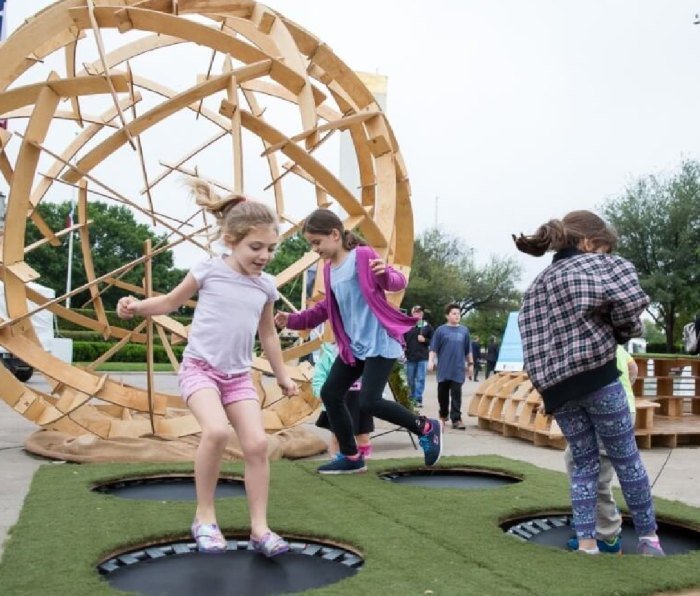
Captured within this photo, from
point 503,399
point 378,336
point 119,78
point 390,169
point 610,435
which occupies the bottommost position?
point 503,399

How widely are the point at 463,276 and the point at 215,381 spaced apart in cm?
4737

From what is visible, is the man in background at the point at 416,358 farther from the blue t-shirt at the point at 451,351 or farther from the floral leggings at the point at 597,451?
the floral leggings at the point at 597,451

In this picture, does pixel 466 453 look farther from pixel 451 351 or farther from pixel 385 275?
pixel 385 275

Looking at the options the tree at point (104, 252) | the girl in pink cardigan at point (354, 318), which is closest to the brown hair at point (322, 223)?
the girl in pink cardigan at point (354, 318)

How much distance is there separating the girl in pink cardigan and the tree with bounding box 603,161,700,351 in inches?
1434

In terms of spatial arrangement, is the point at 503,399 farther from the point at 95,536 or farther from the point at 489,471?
the point at 95,536

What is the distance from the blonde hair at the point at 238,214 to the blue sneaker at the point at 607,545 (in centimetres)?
210

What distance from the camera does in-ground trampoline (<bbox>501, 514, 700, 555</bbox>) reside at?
4.26 metres

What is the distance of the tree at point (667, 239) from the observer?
3997 centimetres

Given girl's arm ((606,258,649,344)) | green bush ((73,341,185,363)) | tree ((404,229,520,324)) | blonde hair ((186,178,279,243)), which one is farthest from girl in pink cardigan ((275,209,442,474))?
tree ((404,229,520,324))

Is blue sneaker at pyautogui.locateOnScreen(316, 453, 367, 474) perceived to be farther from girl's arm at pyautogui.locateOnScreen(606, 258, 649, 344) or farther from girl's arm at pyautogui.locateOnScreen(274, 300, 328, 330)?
girl's arm at pyautogui.locateOnScreen(606, 258, 649, 344)

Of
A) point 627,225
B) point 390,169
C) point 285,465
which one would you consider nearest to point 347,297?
point 285,465

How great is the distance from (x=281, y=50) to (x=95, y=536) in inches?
186

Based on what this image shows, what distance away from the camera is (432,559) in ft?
12.2
